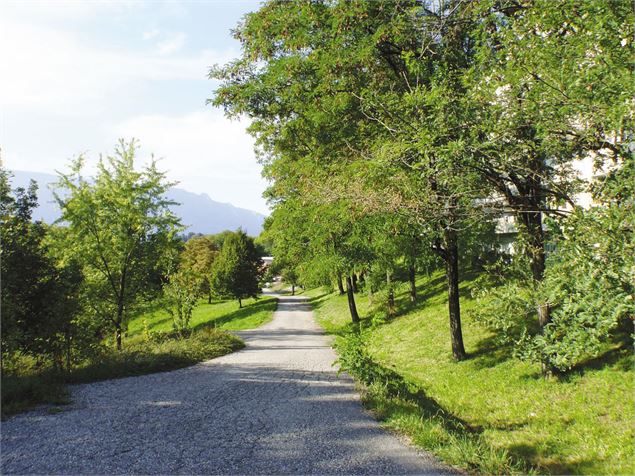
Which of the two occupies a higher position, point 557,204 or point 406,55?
point 406,55

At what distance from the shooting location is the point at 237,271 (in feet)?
126

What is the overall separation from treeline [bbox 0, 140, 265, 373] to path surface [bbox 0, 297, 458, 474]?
1923mm

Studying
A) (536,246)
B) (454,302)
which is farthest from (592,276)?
(454,302)

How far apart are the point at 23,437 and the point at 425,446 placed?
590 centimetres

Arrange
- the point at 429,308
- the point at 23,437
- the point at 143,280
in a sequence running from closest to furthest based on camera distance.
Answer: the point at 23,437
the point at 143,280
the point at 429,308

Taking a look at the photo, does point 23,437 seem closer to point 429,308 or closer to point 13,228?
point 13,228

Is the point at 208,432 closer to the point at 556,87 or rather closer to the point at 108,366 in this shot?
the point at 108,366

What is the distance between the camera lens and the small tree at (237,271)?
1507 inches

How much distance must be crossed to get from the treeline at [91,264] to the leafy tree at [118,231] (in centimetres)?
4

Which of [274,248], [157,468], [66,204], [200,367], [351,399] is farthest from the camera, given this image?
[274,248]

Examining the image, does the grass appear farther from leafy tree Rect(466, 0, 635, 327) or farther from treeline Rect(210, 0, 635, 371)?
leafy tree Rect(466, 0, 635, 327)

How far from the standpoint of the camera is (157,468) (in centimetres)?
507

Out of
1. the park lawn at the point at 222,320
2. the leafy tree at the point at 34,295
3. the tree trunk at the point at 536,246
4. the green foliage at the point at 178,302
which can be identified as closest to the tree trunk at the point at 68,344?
the leafy tree at the point at 34,295

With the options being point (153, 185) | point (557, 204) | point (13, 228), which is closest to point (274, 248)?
point (153, 185)
